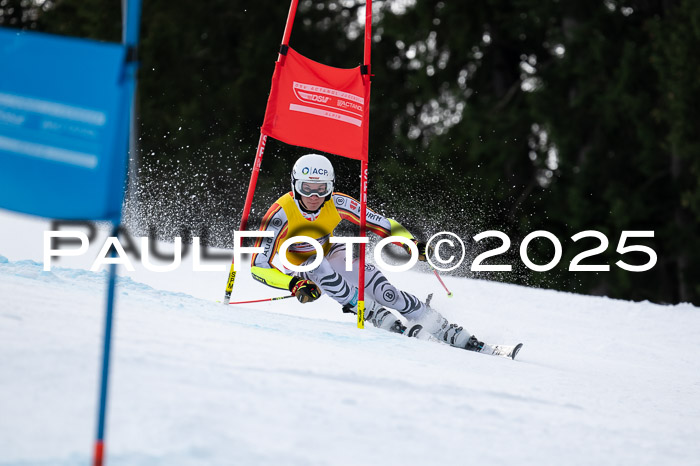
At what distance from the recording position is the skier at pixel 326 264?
6.12m

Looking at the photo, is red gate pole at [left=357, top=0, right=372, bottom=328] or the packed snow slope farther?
red gate pole at [left=357, top=0, right=372, bottom=328]

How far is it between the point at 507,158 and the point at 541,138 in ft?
3.57

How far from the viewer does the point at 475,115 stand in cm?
1773

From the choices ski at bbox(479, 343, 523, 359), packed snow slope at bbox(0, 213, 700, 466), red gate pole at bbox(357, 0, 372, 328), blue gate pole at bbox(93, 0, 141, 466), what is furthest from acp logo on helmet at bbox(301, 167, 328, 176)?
blue gate pole at bbox(93, 0, 141, 466)

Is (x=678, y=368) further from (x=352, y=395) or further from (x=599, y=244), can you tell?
(x=599, y=244)

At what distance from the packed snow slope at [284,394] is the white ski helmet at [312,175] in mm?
911

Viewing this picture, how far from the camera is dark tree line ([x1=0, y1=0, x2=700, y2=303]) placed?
16078mm

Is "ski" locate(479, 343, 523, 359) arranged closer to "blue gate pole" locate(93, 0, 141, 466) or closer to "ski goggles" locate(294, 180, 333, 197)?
"ski goggles" locate(294, 180, 333, 197)

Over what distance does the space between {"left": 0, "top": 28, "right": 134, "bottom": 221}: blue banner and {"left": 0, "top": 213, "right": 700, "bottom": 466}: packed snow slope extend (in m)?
0.71

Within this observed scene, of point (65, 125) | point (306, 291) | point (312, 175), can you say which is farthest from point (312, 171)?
point (65, 125)

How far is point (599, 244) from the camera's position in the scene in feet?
55.1

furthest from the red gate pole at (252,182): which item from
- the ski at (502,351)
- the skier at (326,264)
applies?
the ski at (502,351)

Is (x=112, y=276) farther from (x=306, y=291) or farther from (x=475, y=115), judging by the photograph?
(x=475, y=115)

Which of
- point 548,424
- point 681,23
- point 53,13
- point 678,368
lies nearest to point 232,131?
point 53,13
